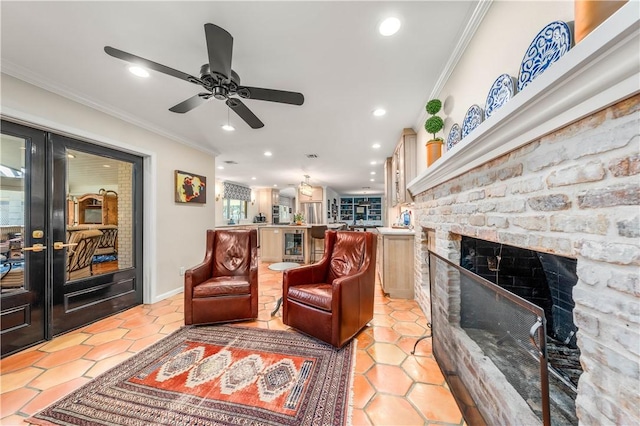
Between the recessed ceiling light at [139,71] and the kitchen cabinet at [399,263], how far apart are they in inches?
122

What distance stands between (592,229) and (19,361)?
3.65 m

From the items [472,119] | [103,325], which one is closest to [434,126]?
[472,119]

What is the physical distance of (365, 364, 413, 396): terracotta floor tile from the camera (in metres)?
1.53

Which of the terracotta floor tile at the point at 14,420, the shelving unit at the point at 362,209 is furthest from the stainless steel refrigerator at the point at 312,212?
the terracotta floor tile at the point at 14,420

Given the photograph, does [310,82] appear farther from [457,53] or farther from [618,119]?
[618,119]

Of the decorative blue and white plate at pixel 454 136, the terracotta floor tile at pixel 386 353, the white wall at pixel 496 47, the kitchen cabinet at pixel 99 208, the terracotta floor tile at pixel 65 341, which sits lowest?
the terracotta floor tile at pixel 386 353

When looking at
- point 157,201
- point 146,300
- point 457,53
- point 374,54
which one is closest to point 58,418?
point 146,300

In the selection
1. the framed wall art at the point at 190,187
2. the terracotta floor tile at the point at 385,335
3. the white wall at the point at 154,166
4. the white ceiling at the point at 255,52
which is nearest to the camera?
the white ceiling at the point at 255,52

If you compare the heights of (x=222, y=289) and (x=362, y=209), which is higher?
(x=362, y=209)

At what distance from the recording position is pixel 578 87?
0.67 m

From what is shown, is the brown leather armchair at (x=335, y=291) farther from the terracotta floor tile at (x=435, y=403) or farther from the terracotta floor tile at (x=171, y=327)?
the terracotta floor tile at (x=171, y=327)

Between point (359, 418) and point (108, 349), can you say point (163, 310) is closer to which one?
point (108, 349)

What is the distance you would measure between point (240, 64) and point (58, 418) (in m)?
2.59

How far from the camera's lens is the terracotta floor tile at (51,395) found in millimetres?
1396
